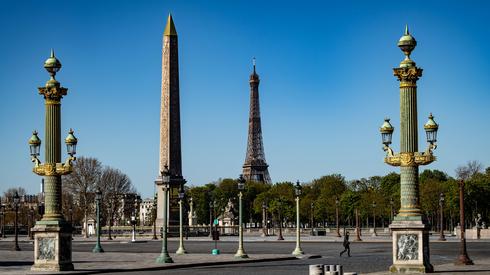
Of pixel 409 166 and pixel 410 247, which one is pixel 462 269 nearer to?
pixel 410 247

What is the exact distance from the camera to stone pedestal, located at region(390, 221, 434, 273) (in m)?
30.0

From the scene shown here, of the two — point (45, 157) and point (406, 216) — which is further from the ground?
point (45, 157)

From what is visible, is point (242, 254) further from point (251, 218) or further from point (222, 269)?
point (251, 218)

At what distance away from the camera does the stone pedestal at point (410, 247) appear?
1179 inches

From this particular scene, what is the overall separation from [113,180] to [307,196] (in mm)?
48021

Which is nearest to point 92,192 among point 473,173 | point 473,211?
point 473,211

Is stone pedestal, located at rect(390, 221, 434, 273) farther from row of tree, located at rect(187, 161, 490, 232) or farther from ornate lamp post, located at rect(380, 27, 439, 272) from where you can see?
row of tree, located at rect(187, 161, 490, 232)

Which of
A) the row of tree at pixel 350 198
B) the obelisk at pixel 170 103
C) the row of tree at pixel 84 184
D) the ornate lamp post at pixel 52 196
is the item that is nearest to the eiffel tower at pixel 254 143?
the row of tree at pixel 350 198

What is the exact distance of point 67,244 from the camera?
114 ft

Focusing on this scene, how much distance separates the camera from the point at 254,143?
643 ft

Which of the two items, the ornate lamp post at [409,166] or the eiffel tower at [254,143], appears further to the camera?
the eiffel tower at [254,143]

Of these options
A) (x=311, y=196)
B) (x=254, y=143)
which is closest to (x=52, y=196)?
(x=311, y=196)

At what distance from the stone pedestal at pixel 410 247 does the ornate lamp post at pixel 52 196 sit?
41.2ft

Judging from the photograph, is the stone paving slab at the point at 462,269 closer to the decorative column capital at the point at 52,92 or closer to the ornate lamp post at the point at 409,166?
the ornate lamp post at the point at 409,166
